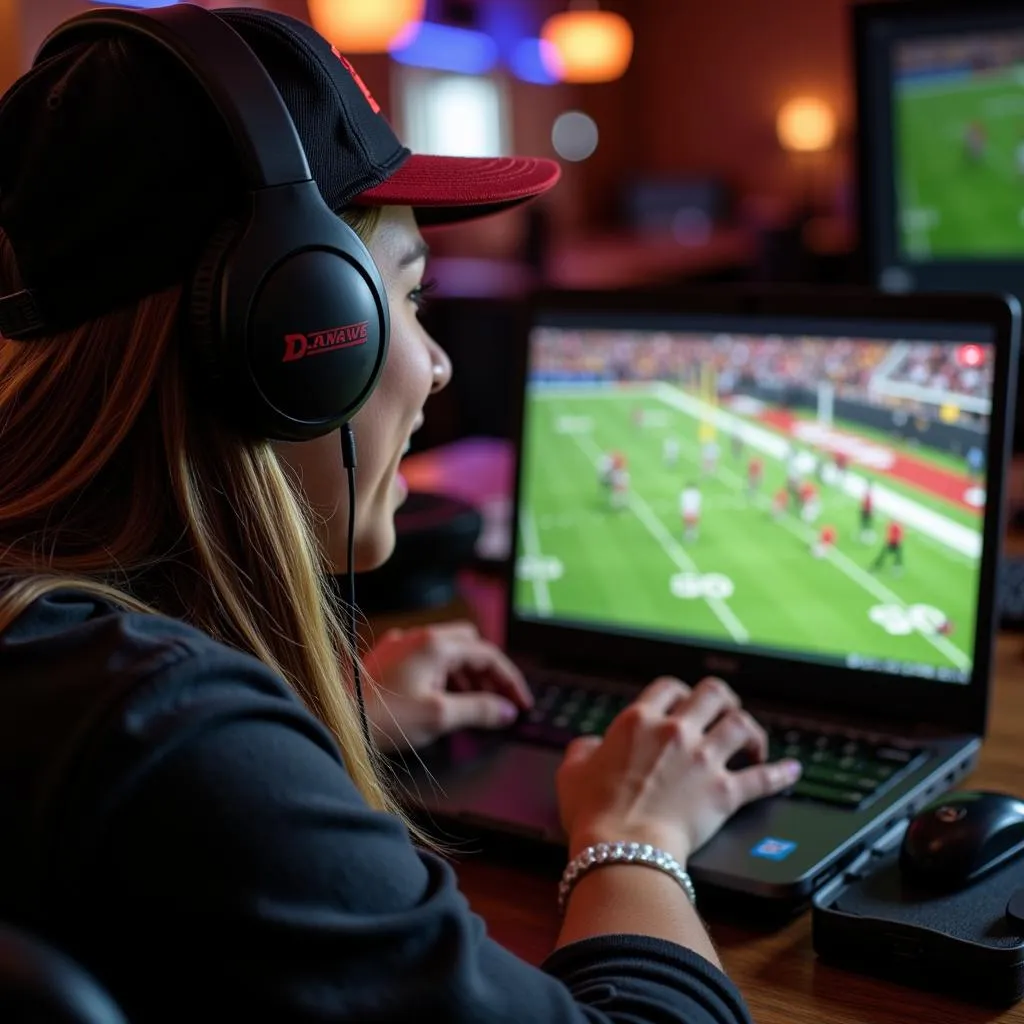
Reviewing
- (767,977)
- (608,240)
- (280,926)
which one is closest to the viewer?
(280,926)

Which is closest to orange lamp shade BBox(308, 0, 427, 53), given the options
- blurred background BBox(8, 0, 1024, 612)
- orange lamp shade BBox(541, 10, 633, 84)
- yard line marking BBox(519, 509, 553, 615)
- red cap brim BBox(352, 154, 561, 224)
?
blurred background BBox(8, 0, 1024, 612)

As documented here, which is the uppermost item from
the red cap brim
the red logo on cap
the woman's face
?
the red logo on cap

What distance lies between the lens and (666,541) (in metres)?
1.24

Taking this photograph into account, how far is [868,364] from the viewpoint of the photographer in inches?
44.8

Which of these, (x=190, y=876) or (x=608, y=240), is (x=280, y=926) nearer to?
(x=190, y=876)

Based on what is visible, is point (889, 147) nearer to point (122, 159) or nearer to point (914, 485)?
point (914, 485)

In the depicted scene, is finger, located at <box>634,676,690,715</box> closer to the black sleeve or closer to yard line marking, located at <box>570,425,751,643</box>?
yard line marking, located at <box>570,425,751,643</box>

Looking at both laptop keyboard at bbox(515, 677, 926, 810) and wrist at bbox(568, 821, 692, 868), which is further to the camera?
laptop keyboard at bbox(515, 677, 926, 810)

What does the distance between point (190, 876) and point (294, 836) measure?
0.15 feet

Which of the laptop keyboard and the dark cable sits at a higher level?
the dark cable

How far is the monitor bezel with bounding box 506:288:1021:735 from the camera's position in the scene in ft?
3.45

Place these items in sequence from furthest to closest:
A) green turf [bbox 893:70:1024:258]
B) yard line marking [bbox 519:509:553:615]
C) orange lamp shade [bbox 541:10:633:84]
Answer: orange lamp shade [bbox 541:10:633:84]
green turf [bbox 893:70:1024:258]
yard line marking [bbox 519:509:553:615]

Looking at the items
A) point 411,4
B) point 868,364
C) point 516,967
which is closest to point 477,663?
point 868,364

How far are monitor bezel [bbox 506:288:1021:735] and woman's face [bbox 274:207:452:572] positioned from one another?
402 millimetres
